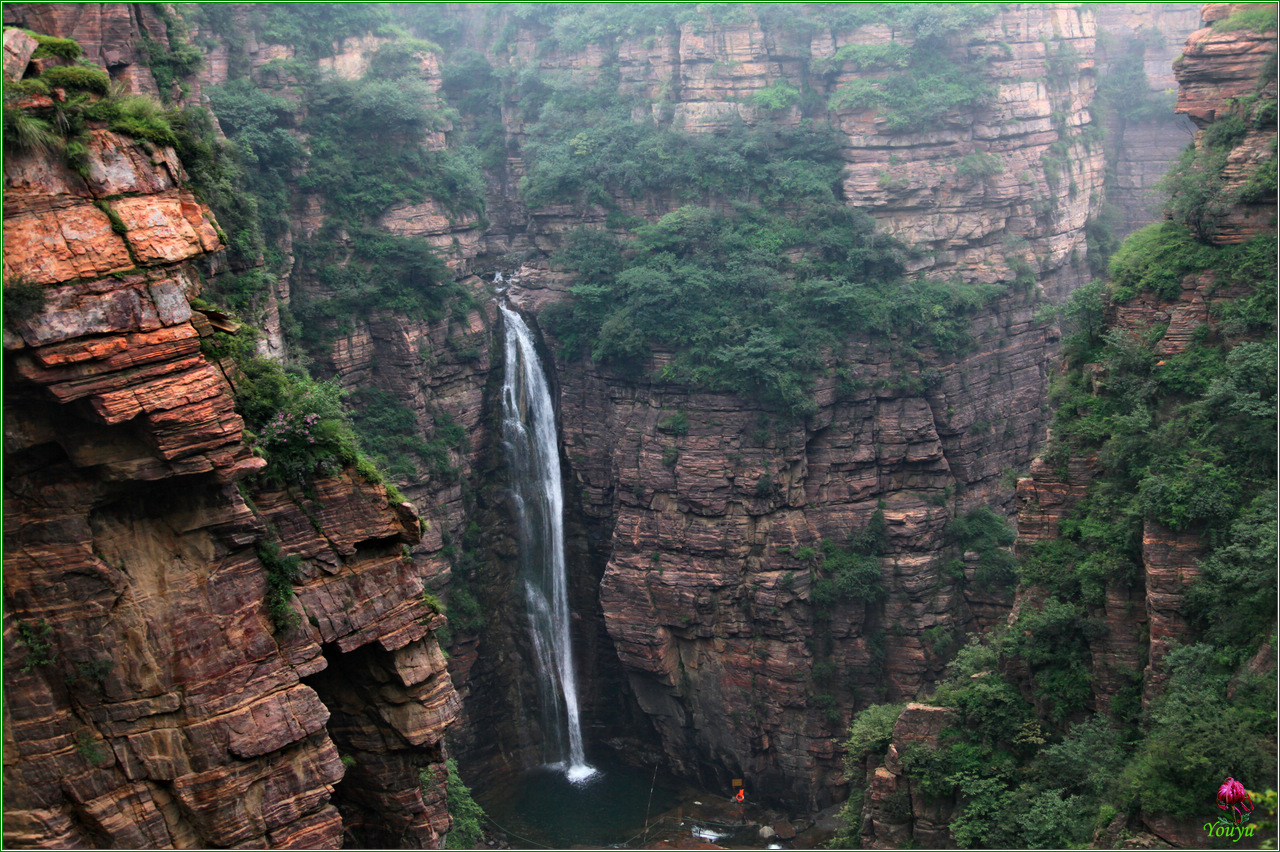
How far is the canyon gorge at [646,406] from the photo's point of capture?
12.7 meters

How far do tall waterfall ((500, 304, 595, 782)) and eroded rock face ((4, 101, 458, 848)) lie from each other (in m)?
19.0

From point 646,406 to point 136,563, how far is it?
810 inches

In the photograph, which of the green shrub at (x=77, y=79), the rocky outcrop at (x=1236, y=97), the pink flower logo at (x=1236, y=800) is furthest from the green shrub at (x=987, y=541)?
the green shrub at (x=77, y=79)

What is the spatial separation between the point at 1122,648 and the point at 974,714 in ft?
10.1

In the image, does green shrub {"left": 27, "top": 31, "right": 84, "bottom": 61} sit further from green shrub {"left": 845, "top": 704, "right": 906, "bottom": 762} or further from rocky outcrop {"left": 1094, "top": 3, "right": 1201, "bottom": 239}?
rocky outcrop {"left": 1094, "top": 3, "right": 1201, "bottom": 239}

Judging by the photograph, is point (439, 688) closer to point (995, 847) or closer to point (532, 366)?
point (995, 847)

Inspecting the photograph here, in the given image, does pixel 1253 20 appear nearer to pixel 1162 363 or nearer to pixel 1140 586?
pixel 1162 363

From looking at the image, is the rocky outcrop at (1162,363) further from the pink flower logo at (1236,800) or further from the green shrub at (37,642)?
the green shrub at (37,642)

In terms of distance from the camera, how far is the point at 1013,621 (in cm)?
2155

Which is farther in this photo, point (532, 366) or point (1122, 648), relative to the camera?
point (532, 366)

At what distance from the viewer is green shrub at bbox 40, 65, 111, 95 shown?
1255 centimetres

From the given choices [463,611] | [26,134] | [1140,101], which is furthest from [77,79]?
[1140,101]

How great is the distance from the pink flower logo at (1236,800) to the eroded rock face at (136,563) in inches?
453

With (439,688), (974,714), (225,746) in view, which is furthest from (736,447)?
(225,746)
